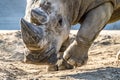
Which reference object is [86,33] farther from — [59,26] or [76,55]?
[59,26]

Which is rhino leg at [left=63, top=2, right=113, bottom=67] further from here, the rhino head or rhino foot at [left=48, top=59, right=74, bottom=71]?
the rhino head

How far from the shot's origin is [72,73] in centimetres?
530

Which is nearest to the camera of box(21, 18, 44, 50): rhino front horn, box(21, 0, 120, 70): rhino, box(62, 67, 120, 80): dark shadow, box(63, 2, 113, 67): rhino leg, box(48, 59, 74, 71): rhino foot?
box(21, 18, 44, 50): rhino front horn

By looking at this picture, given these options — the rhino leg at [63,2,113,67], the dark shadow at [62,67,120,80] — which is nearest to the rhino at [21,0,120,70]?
the rhino leg at [63,2,113,67]

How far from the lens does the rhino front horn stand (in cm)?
417

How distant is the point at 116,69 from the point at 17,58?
207 centimetres

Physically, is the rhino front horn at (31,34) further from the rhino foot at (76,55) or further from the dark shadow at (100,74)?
the rhino foot at (76,55)

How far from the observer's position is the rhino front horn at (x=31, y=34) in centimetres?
417

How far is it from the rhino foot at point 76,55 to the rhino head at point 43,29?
0.55 metres

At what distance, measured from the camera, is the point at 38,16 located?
14.2 ft

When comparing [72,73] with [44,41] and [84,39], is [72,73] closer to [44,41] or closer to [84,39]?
[84,39]

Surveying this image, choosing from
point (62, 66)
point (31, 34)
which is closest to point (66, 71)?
point (62, 66)

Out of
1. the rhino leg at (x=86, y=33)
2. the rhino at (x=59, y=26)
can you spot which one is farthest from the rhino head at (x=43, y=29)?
the rhino leg at (x=86, y=33)

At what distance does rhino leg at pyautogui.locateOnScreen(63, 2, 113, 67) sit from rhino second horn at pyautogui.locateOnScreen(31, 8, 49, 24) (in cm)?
97
